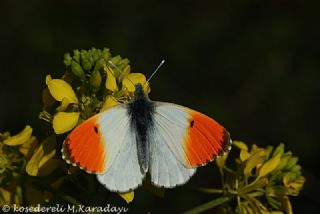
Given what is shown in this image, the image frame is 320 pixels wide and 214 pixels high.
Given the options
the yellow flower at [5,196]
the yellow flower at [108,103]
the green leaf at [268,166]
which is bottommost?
the yellow flower at [5,196]

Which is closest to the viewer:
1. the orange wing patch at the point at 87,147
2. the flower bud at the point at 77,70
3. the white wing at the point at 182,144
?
the orange wing patch at the point at 87,147

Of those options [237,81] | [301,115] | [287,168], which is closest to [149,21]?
[237,81]

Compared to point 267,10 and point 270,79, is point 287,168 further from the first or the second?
point 267,10

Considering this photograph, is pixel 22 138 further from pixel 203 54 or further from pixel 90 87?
pixel 203 54

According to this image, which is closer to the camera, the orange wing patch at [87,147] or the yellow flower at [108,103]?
the orange wing patch at [87,147]

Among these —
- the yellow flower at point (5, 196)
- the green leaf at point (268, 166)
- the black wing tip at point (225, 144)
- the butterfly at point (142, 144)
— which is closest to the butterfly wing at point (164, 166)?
the butterfly at point (142, 144)

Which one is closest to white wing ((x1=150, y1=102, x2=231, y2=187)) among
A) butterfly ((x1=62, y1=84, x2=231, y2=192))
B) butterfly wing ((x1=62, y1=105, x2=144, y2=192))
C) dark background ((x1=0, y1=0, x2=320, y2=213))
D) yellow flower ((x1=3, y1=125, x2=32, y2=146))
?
butterfly ((x1=62, y1=84, x2=231, y2=192))

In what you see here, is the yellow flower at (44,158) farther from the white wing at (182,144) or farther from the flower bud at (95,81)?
the white wing at (182,144)

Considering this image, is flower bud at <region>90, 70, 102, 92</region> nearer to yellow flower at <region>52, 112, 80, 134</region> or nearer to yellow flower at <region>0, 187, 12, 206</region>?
yellow flower at <region>52, 112, 80, 134</region>
